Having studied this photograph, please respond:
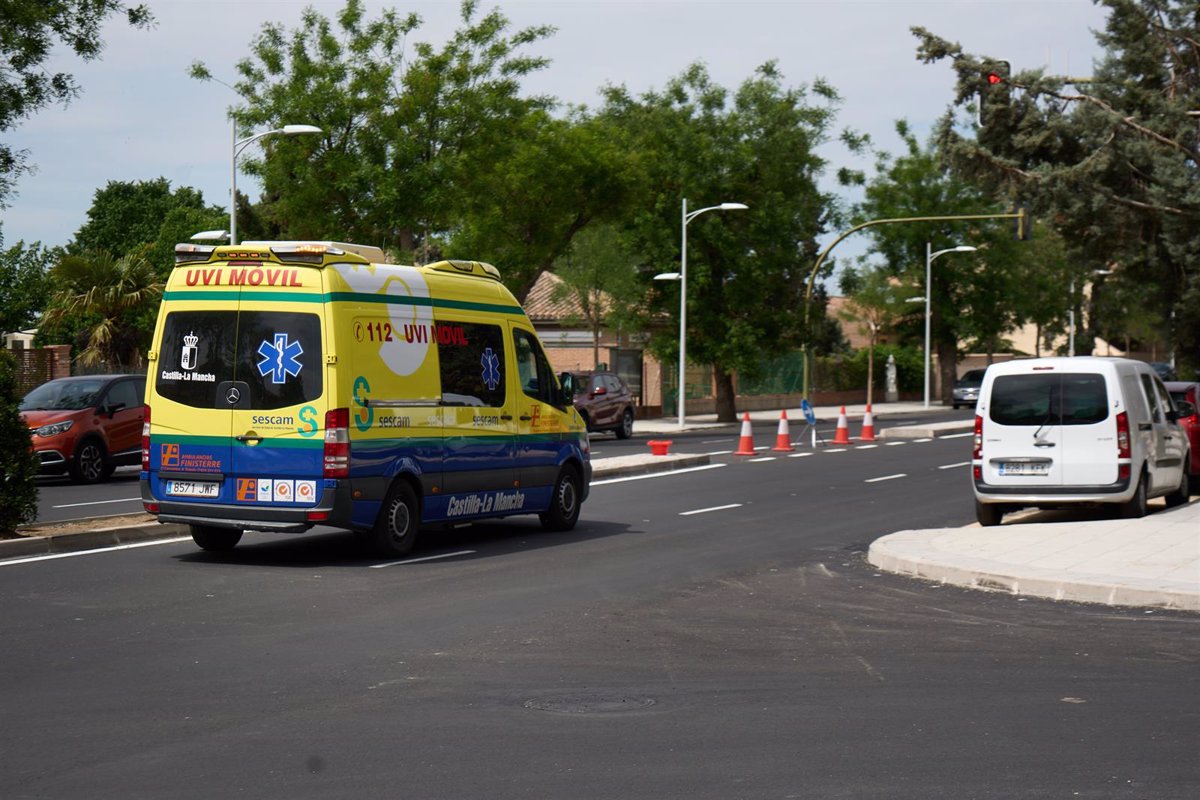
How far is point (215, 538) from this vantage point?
14.5 meters

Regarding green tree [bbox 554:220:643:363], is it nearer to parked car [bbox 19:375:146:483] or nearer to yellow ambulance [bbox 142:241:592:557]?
parked car [bbox 19:375:146:483]

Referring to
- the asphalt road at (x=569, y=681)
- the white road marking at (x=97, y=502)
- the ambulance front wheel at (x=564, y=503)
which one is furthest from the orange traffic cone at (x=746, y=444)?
the asphalt road at (x=569, y=681)

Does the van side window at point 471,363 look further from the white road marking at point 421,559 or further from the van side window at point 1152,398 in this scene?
the van side window at point 1152,398

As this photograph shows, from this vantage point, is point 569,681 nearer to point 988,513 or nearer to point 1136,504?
point 988,513

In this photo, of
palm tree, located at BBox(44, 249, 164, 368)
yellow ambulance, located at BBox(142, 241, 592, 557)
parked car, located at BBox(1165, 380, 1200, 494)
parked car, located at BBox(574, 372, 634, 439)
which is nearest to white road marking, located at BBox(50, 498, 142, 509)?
yellow ambulance, located at BBox(142, 241, 592, 557)

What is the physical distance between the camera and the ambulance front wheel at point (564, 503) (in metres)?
16.8

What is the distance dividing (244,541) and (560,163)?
29951mm

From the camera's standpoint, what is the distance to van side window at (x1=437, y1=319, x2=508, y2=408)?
14758 millimetres

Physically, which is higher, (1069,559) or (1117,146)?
(1117,146)

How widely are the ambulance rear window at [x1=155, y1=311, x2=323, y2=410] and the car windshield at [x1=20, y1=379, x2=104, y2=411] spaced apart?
12337 mm

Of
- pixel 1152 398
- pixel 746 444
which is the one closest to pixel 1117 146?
pixel 746 444

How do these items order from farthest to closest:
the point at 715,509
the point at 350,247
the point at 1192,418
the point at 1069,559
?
1. the point at 1192,418
2. the point at 715,509
3. the point at 350,247
4. the point at 1069,559

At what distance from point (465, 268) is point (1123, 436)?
24.1ft

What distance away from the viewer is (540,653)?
9.27m
